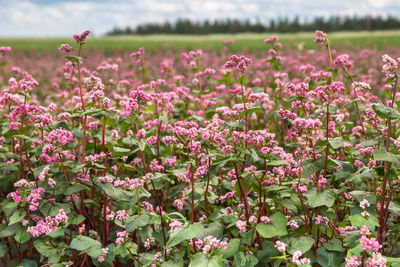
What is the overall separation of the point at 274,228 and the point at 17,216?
2147mm

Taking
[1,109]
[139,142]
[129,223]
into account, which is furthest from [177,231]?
[1,109]

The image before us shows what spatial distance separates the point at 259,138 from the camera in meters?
2.76

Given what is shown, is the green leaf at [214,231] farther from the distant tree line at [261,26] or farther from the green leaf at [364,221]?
the distant tree line at [261,26]

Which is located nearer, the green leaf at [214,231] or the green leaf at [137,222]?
the green leaf at [137,222]

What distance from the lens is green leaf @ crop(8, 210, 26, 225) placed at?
2.85 m

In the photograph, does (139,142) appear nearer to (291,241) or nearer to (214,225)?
(214,225)

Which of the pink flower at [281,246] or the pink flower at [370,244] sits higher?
the pink flower at [370,244]

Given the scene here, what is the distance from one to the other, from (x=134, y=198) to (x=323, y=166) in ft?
5.15

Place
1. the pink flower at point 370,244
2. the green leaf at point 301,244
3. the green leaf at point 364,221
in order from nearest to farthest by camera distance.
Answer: the pink flower at point 370,244
the green leaf at point 364,221
the green leaf at point 301,244

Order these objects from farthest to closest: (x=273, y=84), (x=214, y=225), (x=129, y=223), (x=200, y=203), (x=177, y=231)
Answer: (x=273, y=84) < (x=200, y=203) < (x=214, y=225) < (x=129, y=223) < (x=177, y=231)

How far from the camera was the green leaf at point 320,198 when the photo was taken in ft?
8.00

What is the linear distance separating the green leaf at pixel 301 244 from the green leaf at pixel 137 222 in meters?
1.05

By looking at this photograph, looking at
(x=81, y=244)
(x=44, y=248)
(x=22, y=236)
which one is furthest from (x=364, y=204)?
(x=22, y=236)

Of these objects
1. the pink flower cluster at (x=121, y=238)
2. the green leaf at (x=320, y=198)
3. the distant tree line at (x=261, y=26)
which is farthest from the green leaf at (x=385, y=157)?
the distant tree line at (x=261, y=26)
